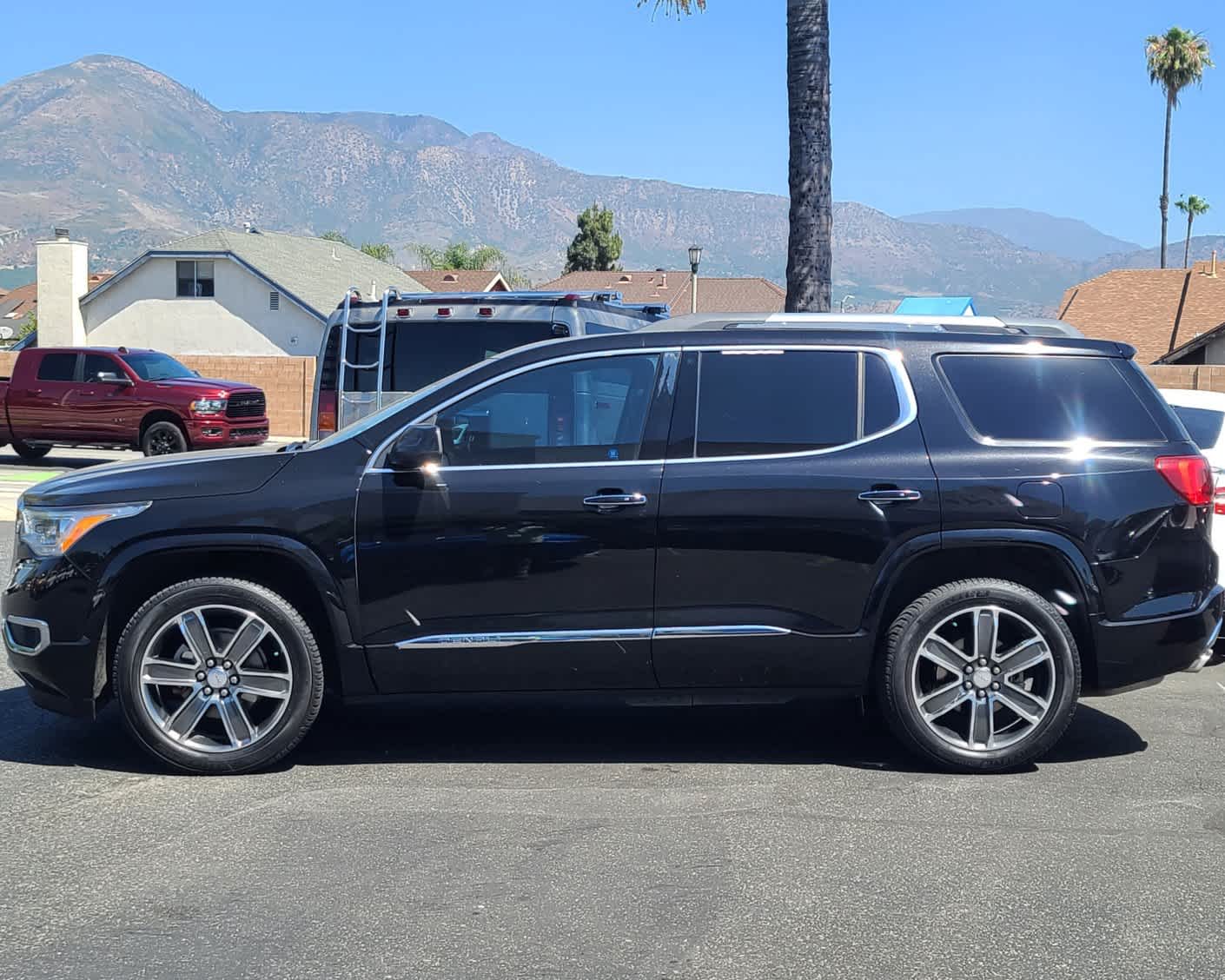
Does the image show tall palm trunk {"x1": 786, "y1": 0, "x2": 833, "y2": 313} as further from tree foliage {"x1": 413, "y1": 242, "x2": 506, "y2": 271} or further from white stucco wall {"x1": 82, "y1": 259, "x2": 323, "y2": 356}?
tree foliage {"x1": 413, "y1": 242, "x2": 506, "y2": 271}

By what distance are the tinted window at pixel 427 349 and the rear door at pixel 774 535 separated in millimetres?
5579

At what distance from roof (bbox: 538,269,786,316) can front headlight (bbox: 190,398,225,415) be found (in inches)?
2102

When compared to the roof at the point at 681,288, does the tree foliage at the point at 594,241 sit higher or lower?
higher

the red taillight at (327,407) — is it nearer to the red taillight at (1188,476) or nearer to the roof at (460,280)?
the red taillight at (1188,476)

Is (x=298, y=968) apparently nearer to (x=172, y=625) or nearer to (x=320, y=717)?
(x=172, y=625)

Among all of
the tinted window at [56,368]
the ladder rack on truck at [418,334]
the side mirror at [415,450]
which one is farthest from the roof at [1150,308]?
the side mirror at [415,450]

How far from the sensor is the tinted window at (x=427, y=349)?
1126 cm

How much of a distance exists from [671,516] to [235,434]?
17.1m

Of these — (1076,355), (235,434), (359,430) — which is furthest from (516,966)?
(235,434)

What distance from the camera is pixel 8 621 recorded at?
5.92 meters

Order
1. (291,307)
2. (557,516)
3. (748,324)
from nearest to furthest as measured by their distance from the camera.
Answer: (557,516)
(748,324)
(291,307)

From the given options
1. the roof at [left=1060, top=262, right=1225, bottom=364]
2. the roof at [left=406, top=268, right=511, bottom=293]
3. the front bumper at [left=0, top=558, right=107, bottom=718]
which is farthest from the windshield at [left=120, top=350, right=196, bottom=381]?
the roof at [left=406, top=268, right=511, bottom=293]

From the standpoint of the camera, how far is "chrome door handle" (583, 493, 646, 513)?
570cm

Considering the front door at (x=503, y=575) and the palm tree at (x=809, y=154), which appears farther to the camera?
the palm tree at (x=809, y=154)
